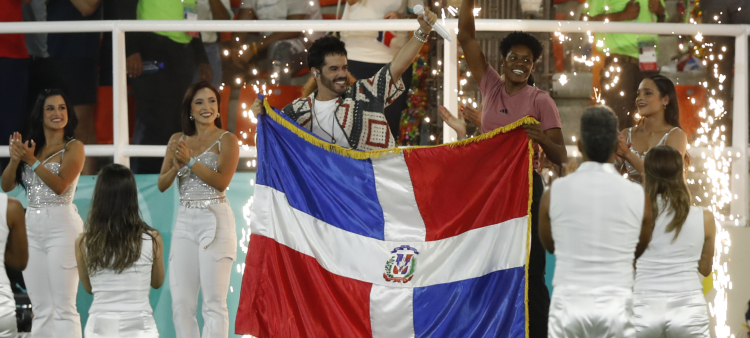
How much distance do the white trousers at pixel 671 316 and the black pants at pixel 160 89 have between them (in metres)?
3.18

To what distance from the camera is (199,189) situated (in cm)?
394

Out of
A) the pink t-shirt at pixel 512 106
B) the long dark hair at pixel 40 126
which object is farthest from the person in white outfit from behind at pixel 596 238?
the long dark hair at pixel 40 126

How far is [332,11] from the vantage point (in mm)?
5332

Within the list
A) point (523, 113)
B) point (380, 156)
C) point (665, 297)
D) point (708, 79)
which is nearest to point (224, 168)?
point (380, 156)

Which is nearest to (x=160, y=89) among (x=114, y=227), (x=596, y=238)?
(x=114, y=227)

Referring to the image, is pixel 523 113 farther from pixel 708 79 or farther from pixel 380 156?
pixel 708 79

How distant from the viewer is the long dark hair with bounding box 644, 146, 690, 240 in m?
2.86

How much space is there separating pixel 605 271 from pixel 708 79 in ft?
8.57

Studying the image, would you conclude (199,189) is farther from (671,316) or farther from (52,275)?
(671,316)

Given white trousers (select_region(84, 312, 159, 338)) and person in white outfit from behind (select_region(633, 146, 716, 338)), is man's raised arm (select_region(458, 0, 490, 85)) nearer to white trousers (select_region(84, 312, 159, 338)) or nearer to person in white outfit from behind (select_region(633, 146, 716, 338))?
person in white outfit from behind (select_region(633, 146, 716, 338))

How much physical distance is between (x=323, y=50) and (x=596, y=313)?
182 cm

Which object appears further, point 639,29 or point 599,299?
point 639,29

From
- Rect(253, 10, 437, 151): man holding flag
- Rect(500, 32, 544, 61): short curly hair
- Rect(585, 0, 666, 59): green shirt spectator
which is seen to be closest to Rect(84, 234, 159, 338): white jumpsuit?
Rect(253, 10, 437, 151): man holding flag

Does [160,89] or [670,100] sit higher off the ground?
[160,89]
